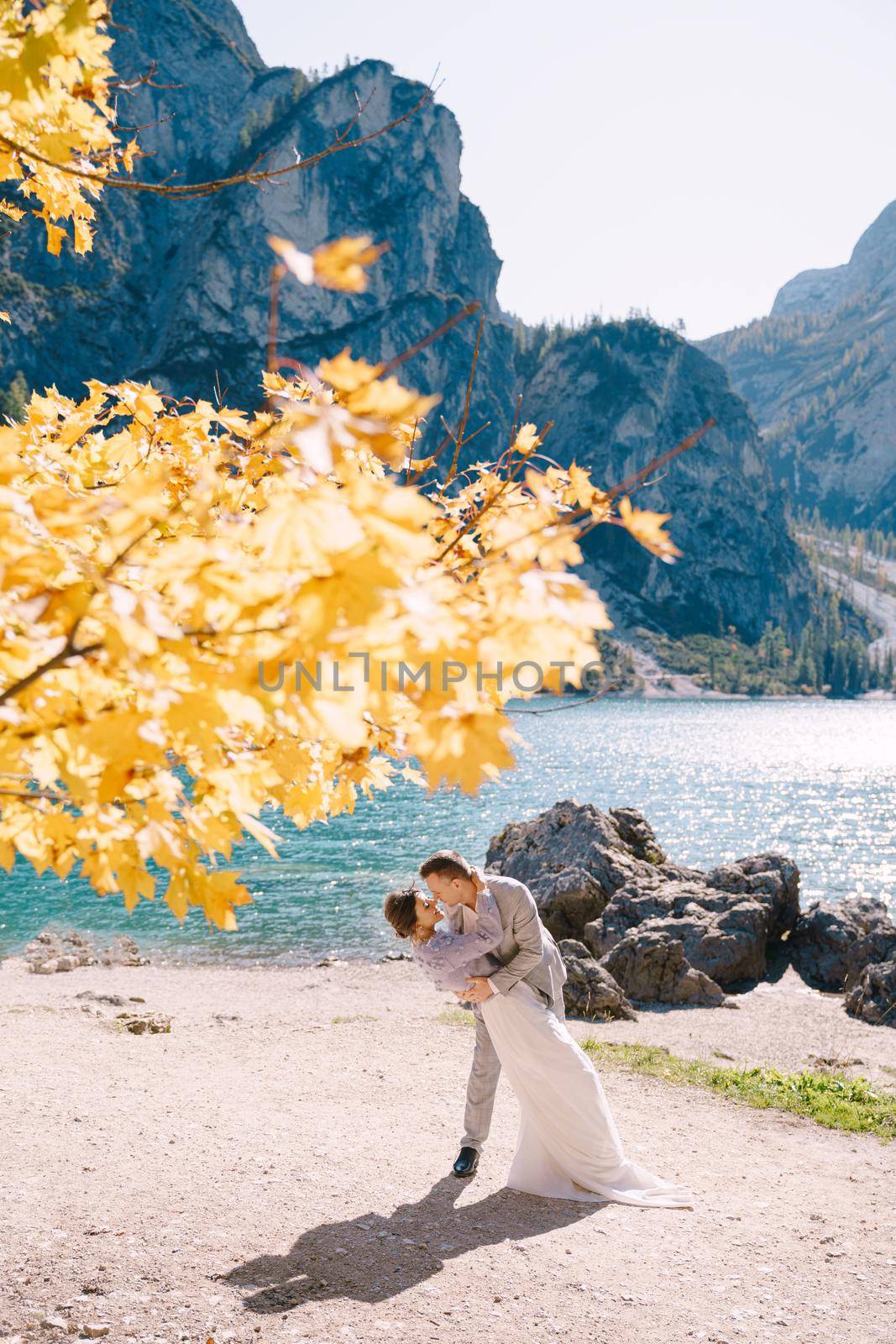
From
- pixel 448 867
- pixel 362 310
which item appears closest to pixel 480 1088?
pixel 448 867

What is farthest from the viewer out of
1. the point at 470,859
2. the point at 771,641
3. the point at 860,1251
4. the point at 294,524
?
the point at 771,641

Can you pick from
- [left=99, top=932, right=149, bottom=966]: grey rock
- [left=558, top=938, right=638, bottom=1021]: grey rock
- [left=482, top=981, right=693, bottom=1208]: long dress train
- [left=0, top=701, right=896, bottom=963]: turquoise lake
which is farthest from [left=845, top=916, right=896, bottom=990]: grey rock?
[left=99, top=932, right=149, bottom=966]: grey rock

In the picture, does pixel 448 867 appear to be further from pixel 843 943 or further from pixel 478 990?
pixel 843 943

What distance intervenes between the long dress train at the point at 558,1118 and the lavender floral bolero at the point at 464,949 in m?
0.26

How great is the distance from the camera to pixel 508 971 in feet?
15.7

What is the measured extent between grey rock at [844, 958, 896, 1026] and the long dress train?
7900 mm

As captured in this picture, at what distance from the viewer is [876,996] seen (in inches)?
468

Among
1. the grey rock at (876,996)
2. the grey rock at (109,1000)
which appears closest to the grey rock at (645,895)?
the grey rock at (876,996)

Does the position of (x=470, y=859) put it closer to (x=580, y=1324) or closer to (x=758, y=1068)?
(x=758, y=1068)

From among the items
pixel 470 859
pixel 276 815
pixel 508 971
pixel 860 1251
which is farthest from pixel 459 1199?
pixel 276 815

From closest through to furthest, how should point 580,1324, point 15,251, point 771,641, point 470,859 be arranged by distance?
1. point 580,1324
2. point 470,859
3. point 15,251
4. point 771,641

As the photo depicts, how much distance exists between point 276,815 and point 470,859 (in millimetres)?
14240

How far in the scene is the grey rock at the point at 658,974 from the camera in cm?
1221

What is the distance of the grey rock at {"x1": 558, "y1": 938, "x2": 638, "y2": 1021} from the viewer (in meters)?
10.6
